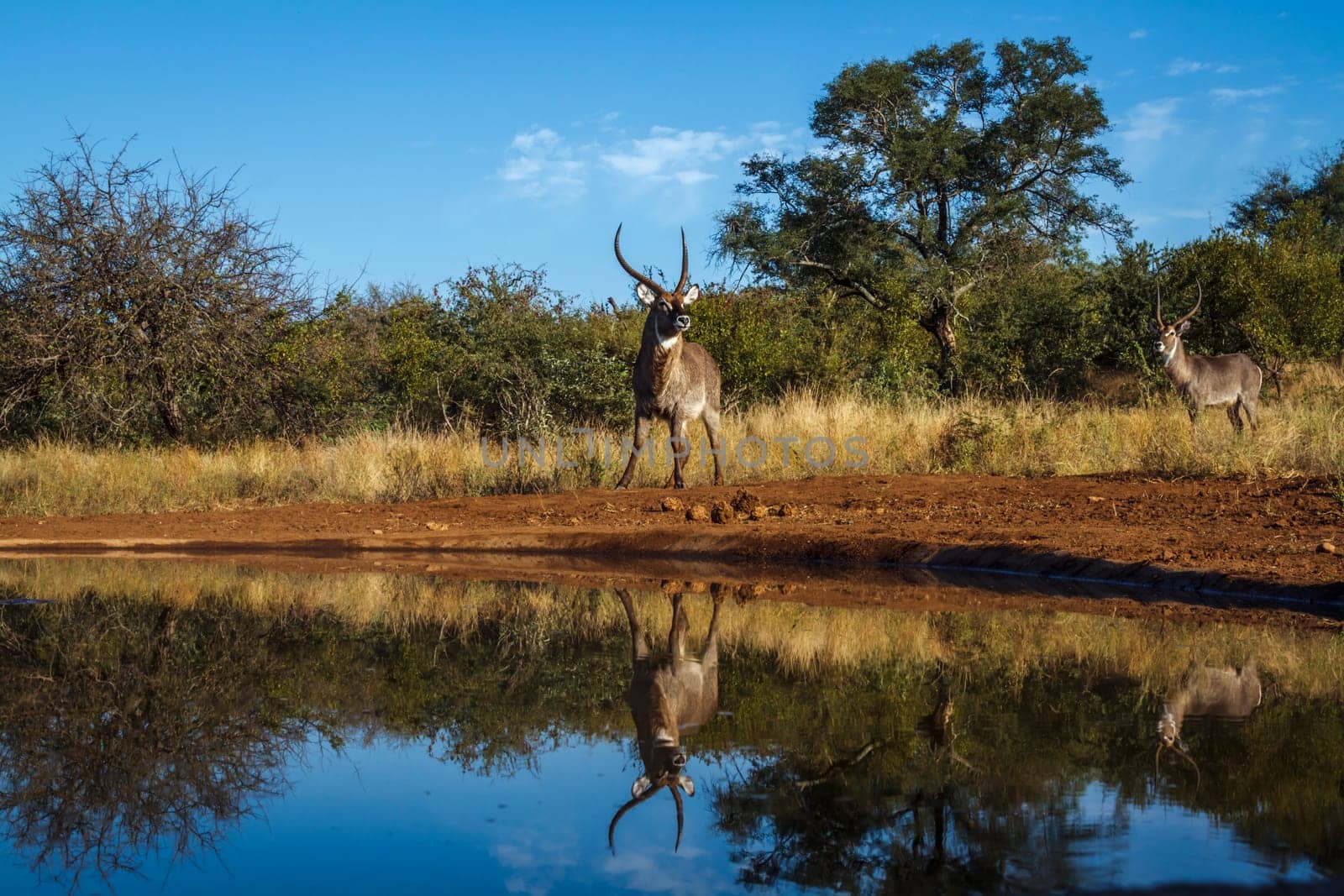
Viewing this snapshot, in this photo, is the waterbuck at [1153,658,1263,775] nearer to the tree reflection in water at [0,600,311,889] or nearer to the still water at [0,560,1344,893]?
the still water at [0,560,1344,893]

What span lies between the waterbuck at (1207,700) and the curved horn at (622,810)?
1.73 m

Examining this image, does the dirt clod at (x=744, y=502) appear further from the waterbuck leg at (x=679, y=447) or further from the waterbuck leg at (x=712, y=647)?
the waterbuck leg at (x=712, y=647)

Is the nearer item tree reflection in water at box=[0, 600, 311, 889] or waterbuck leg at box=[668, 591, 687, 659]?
tree reflection in water at box=[0, 600, 311, 889]

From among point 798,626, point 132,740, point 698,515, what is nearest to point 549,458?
point 698,515

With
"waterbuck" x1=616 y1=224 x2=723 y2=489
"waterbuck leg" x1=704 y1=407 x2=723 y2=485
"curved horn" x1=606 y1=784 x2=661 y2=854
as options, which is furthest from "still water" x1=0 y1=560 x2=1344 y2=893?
"waterbuck leg" x1=704 y1=407 x2=723 y2=485

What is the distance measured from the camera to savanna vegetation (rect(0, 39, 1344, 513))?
15.8m

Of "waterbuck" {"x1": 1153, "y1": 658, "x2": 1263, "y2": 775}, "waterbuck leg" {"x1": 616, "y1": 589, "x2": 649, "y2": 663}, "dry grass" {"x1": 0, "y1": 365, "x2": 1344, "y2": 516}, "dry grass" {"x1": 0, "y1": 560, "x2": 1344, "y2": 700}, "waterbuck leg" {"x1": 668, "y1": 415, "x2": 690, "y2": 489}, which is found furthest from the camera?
"dry grass" {"x1": 0, "y1": 365, "x2": 1344, "y2": 516}

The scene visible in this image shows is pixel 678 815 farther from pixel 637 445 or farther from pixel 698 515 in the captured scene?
pixel 637 445

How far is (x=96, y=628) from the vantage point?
23.8 feet

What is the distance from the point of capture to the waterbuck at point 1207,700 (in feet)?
15.0

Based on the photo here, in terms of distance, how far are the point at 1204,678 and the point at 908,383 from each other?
1561 centimetres

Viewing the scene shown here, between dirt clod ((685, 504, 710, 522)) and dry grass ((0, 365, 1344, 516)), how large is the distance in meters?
2.95

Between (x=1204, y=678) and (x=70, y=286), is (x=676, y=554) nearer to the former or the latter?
(x=1204, y=678)

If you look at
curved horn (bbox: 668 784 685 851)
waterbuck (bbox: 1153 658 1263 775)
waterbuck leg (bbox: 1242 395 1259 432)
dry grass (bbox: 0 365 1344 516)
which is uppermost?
waterbuck leg (bbox: 1242 395 1259 432)
